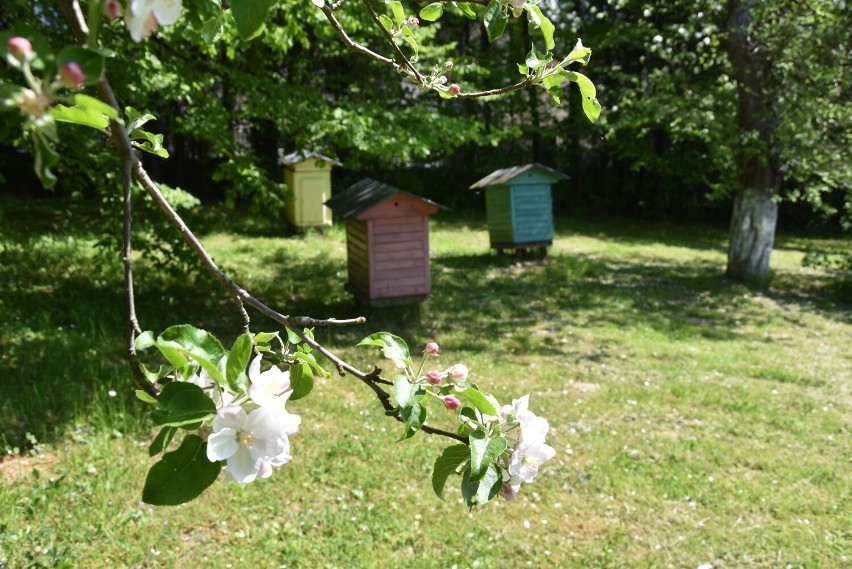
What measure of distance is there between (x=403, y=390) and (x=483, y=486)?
0.52 feet

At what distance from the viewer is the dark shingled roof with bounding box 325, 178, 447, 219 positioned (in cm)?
666

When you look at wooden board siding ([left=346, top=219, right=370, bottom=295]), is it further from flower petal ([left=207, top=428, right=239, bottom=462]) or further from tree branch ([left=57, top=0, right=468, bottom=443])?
flower petal ([left=207, top=428, right=239, bottom=462])

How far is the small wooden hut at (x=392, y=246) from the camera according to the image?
666 cm

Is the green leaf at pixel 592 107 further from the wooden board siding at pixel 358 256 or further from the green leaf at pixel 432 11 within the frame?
the wooden board siding at pixel 358 256

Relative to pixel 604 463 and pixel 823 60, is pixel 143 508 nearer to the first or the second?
pixel 604 463

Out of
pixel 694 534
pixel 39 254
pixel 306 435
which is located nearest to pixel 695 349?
pixel 694 534

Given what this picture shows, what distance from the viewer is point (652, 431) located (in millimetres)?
4727

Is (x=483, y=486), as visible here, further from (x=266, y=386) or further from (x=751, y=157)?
(x=751, y=157)

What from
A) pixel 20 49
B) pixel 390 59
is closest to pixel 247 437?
pixel 20 49

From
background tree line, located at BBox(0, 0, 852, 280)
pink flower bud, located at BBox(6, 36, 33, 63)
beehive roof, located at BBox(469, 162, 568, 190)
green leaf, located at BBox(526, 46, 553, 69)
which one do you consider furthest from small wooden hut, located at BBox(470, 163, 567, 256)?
pink flower bud, located at BBox(6, 36, 33, 63)

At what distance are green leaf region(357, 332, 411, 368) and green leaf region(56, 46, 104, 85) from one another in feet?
1.73

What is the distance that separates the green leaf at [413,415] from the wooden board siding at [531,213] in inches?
381

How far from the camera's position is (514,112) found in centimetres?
1728

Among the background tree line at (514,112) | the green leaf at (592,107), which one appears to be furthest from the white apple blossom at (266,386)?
the green leaf at (592,107)
